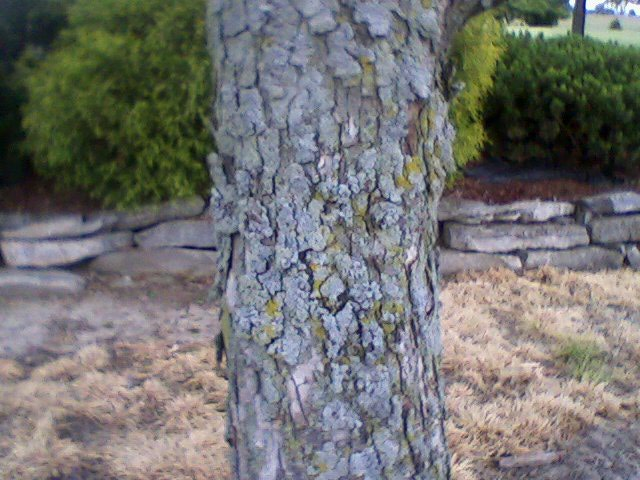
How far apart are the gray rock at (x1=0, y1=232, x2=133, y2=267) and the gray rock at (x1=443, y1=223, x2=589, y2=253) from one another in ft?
Answer: 7.64

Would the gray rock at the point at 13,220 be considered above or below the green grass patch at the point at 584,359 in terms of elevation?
above

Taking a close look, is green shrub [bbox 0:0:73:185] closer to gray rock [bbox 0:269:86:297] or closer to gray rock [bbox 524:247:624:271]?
gray rock [bbox 0:269:86:297]

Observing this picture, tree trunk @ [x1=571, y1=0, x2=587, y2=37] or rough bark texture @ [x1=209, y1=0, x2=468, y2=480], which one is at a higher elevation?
tree trunk @ [x1=571, y1=0, x2=587, y2=37]

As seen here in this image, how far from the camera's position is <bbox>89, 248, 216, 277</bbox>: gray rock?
16.6ft

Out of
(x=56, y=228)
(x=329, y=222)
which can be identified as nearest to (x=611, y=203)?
(x=56, y=228)

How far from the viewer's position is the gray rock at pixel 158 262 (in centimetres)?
506

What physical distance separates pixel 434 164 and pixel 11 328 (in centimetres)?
322

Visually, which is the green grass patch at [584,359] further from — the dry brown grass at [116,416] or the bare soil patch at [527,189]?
the dry brown grass at [116,416]

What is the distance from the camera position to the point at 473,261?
5.41m

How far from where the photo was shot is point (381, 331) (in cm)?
203

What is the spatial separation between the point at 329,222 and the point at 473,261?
363 cm

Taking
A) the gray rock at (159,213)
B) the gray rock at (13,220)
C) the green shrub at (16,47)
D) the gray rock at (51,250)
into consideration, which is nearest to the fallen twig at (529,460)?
the gray rock at (159,213)

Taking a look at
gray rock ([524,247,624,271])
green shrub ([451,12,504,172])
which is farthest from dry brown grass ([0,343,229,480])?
gray rock ([524,247,624,271])

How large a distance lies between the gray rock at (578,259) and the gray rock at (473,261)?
119mm
